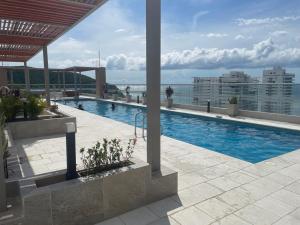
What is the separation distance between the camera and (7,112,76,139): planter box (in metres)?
5.98

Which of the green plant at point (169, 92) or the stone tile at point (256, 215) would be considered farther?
the green plant at point (169, 92)

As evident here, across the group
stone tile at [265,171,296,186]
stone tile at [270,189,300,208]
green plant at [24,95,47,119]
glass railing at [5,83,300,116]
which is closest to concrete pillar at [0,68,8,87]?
glass railing at [5,83,300,116]

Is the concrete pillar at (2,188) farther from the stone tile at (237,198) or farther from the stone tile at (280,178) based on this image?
the stone tile at (280,178)

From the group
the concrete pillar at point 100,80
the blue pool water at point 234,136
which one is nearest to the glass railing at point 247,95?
the blue pool water at point 234,136

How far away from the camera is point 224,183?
3359 millimetres

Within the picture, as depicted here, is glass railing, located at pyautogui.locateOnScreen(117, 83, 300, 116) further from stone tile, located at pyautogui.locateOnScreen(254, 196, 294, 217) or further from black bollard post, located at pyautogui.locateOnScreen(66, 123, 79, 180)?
black bollard post, located at pyautogui.locateOnScreen(66, 123, 79, 180)

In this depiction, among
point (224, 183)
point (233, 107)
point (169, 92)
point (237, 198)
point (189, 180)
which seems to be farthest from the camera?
point (169, 92)

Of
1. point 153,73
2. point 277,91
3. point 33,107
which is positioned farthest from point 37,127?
point 277,91

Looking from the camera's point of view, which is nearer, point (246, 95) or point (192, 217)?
point (192, 217)

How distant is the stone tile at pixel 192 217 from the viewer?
8.10 ft

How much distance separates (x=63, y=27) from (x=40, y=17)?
876 millimetres

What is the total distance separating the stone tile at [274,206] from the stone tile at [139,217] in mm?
1269

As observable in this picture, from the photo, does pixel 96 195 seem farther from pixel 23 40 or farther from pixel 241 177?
Result: pixel 23 40

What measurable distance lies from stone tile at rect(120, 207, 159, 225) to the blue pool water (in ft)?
11.8
